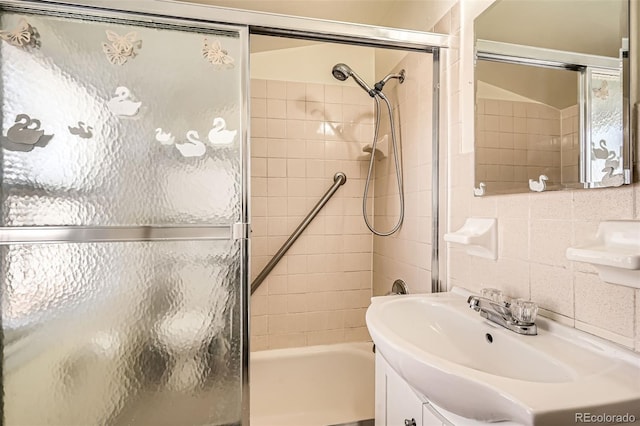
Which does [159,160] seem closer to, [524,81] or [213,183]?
[213,183]

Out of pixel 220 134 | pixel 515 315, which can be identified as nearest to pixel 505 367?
pixel 515 315

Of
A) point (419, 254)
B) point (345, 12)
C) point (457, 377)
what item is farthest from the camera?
point (345, 12)

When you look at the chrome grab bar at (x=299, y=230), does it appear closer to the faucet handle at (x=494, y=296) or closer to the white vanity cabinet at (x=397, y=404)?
the white vanity cabinet at (x=397, y=404)

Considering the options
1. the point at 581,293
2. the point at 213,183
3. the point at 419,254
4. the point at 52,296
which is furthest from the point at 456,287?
the point at 52,296

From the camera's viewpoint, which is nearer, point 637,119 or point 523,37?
point 637,119

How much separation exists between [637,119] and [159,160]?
1229 mm

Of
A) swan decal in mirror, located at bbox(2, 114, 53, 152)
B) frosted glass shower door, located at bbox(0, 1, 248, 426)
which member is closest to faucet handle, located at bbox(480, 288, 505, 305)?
frosted glass shower door, located at bbox(0, 1, 248, 426)

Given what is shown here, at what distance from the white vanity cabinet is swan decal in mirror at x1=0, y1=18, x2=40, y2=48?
1455 millimetres

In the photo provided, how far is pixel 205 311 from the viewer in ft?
3.72

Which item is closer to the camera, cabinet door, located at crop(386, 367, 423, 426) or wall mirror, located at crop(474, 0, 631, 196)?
wall mirror, located at crop(474, 0, 631, 196)

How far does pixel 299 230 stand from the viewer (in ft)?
6.61

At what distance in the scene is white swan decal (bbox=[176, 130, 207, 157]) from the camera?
3.59 feet

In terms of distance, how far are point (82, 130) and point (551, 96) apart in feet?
4.41

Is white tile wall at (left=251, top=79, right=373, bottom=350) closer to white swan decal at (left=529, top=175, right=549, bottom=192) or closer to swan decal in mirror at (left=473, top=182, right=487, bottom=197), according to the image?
swan decal in mirror at (left=473, top=182, right=487, bottom=197)
